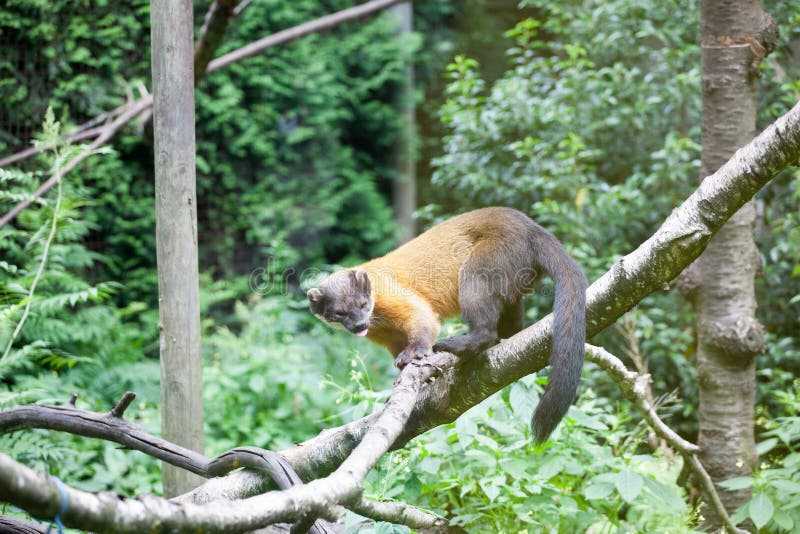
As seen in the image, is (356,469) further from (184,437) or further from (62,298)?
A: (62,298)

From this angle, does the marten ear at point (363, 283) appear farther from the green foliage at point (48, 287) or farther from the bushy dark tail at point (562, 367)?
the green foliage at point (48, 287)

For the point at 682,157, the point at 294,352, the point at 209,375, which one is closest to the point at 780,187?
the point at 682,157

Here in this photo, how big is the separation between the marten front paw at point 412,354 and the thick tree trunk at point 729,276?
5.32ft

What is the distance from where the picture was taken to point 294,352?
6.39 m

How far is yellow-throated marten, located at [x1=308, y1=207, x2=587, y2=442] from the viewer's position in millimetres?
2662

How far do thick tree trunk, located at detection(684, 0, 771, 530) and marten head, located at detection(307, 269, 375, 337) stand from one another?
1.85m

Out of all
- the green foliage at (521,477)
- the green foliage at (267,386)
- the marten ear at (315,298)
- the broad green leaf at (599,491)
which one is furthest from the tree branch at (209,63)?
the broad green leaf at (599,491)

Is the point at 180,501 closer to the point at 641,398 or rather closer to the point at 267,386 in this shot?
the point at 641,398

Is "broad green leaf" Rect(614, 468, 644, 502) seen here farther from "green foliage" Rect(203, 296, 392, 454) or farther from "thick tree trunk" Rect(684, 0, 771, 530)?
"green foliage" Rect(203, 296, 392, 454)

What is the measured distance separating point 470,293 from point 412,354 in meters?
0.45

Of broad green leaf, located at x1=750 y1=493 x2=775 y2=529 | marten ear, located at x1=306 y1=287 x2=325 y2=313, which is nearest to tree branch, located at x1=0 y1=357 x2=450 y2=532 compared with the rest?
marten ear, located at x1=306 y1=287 x2=325 y2=313

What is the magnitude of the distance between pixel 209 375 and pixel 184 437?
2.51 metres

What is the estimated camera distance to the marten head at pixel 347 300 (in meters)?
3.63

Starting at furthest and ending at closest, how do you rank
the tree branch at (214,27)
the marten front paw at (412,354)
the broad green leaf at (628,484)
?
the tree branch at (214,27) < the marten front paw at (412,354) < the broad green leaf at (628,484)
